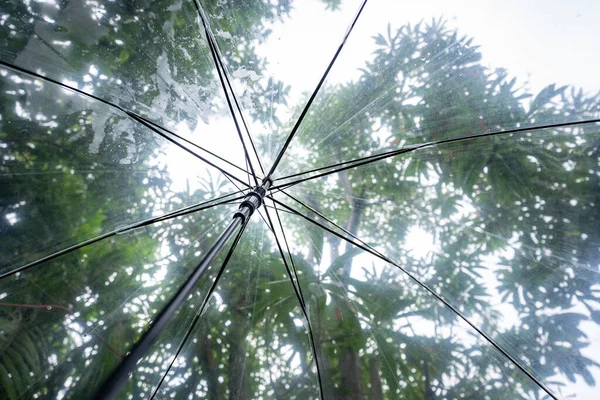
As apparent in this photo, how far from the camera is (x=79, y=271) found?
1185 millimetres

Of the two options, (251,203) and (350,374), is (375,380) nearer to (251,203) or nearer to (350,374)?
(350,374)

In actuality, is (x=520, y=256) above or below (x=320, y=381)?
above

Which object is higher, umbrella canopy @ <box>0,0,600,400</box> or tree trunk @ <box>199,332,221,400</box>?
umbrella canopy @ <box>0,0,600,400</box>

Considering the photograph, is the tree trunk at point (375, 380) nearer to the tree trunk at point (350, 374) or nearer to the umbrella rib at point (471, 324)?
the tree trunk at point (350, 374)

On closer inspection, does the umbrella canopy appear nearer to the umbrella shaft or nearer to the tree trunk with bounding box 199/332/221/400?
the tree trunk with bounding box 199/332/221/400

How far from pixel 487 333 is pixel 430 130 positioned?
2.87ft

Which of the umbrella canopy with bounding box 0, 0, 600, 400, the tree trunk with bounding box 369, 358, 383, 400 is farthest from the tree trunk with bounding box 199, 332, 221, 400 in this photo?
the tree trunk with bounding box 369, 358, 383, 400

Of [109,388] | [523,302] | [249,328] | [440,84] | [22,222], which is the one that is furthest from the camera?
[249,328]

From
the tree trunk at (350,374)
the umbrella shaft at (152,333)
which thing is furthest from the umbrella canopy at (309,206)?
the umbrella shaft at (152,333)

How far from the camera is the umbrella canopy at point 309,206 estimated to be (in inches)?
46.5

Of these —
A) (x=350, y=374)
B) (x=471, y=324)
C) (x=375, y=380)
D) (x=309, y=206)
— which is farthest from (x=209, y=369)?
(x=471, y=324)

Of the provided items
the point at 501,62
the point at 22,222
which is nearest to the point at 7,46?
the point at 22,222

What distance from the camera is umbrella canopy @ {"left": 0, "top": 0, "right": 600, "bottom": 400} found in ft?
3.88

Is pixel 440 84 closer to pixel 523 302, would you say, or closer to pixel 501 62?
pixel 501 62
